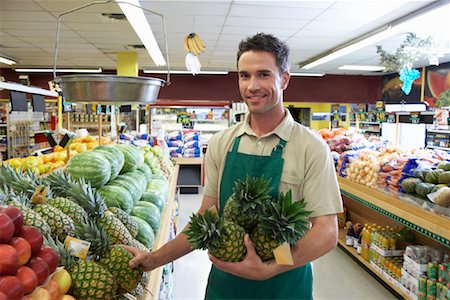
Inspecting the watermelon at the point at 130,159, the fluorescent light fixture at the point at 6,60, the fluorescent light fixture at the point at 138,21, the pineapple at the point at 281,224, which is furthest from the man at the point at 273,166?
the fluorescent light fixture at the point at 6,60

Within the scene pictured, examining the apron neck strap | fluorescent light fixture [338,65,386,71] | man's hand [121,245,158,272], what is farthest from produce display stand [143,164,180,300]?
fluorescent light fixture [338,65,386,71]

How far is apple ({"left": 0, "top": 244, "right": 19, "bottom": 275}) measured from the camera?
95 cm

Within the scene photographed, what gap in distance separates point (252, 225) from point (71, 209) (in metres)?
0.71

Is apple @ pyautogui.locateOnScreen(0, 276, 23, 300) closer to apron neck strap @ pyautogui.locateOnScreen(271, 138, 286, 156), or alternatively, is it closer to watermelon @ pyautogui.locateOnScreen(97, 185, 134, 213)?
apron neck strap @ pyautogui.locateOnScreen(271, 138, 286, 156)

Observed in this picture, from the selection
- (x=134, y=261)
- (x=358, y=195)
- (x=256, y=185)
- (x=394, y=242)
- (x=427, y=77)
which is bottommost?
(x=394, y=242)

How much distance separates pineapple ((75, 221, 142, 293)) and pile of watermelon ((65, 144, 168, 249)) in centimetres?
68

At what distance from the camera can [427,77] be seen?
1144cm

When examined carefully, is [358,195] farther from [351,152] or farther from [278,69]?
[278,69]

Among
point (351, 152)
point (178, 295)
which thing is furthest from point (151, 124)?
point (178, 295)

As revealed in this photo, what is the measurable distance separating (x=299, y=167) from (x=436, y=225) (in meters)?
1.94

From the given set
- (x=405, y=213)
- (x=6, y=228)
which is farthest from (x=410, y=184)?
(x=6, y=228)

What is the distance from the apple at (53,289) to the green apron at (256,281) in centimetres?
78

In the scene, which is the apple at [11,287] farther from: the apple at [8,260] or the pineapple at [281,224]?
the pineapple at [281,224]

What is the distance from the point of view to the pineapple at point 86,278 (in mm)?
1183
